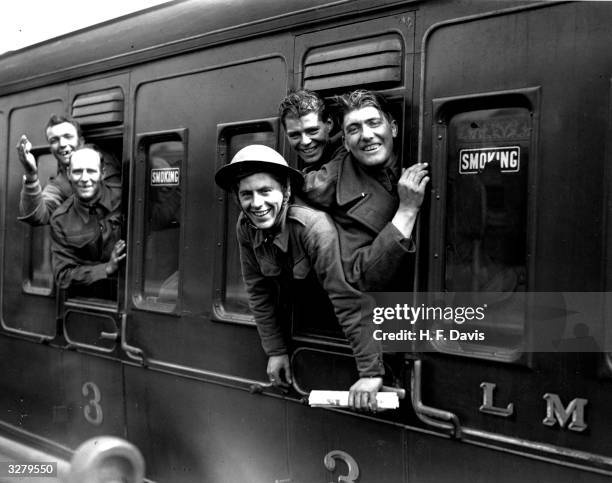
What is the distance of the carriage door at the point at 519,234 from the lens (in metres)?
2.81

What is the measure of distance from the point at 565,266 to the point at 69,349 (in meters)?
3.71

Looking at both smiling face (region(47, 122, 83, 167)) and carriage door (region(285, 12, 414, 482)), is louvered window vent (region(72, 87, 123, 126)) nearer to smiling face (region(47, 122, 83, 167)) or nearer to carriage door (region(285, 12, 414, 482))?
smiling face (region(47, 122, 83, 167))

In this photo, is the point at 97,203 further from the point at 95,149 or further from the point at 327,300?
the point at 327,300

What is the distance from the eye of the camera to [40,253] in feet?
19.5

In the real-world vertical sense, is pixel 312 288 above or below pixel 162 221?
below

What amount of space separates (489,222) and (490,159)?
0.25 m

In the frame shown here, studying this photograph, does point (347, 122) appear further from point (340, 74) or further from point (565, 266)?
point (565, 266)

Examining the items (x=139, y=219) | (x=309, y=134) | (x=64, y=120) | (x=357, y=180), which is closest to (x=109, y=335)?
(x=139, y=219)

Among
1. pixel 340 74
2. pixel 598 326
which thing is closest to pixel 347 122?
pixel 340 74

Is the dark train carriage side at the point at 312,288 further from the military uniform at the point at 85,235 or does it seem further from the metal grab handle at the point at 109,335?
the military uniform at the point at 85,235

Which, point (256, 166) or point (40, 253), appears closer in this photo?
point (256, 166)

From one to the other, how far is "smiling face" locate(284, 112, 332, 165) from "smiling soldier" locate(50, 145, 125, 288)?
182cm

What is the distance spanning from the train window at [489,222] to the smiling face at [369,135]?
262mm

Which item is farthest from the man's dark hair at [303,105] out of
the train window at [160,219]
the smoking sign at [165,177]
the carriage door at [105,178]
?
the carriage door at [105,178]
